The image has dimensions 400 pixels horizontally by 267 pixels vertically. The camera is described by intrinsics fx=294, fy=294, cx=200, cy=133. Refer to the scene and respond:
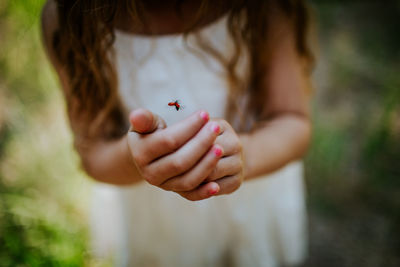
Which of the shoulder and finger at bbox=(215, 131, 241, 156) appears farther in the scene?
the shoulder

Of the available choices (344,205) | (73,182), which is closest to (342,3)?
(344,205)

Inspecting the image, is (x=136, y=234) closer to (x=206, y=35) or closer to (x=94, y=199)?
(x=94, y=199)

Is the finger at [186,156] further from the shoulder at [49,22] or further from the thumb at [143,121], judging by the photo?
the shoulder at [49,22]

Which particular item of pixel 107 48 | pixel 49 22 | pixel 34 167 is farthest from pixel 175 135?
pixel 34 167

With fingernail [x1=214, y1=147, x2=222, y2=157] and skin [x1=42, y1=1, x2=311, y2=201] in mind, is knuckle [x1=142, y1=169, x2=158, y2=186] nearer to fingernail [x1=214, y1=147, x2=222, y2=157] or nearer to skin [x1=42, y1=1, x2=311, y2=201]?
skin [x1=42, y1=1, x2=311, y2=201]

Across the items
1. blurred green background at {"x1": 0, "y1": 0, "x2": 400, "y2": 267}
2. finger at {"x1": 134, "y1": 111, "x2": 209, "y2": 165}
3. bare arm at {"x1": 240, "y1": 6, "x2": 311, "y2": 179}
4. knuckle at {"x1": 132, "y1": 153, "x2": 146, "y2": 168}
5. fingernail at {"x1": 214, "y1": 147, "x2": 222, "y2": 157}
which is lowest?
blurred green background at {"x1": 0, "y1": 0, "x2": 400, "y2": 267}

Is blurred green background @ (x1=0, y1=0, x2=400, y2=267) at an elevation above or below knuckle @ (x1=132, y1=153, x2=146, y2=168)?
below

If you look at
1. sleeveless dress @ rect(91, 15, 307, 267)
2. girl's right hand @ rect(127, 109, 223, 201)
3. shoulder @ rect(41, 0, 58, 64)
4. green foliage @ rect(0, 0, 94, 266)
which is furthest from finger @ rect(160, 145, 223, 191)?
green foliage @ rect(0, 0, 94, 266)
